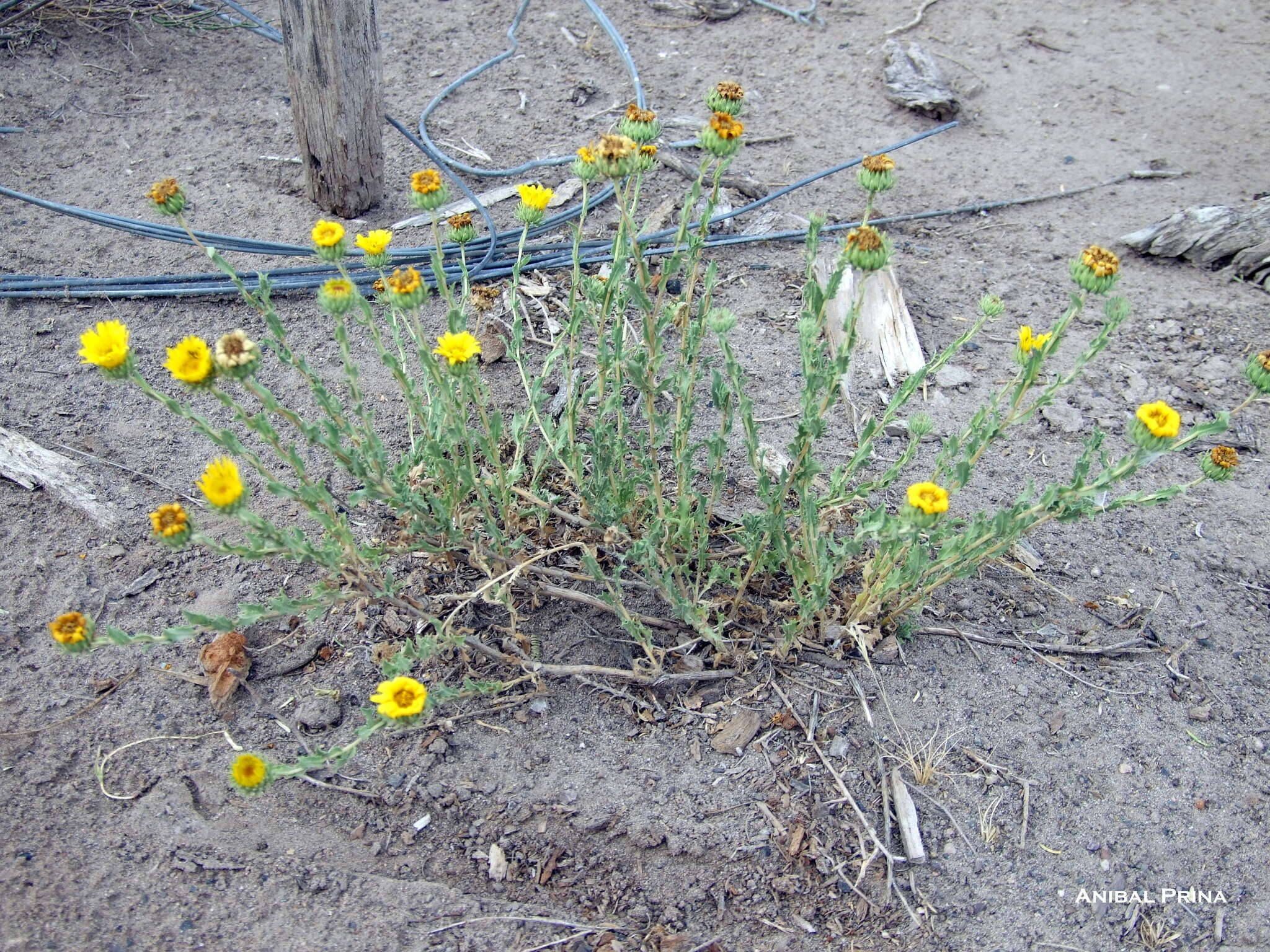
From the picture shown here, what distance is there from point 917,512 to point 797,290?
8.11 feet

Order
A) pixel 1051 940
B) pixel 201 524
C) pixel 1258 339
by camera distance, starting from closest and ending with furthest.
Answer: pixel 1051 940 < pixel 201 524 < pixel 1258 339

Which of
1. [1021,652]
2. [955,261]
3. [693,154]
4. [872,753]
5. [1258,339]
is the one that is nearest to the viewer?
[872,753]

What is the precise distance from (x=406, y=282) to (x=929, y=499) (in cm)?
140

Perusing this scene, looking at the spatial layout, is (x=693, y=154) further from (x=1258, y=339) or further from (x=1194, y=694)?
(x=1194, y=694)

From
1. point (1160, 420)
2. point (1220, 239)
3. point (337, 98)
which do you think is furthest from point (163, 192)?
point (1220, 239)

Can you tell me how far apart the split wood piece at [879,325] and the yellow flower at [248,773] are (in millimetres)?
2639

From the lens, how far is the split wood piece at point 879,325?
12.9ft

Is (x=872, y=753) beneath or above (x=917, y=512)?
beneath

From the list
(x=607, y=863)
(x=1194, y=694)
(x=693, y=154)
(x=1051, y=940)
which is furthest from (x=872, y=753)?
(x=693, y=154)

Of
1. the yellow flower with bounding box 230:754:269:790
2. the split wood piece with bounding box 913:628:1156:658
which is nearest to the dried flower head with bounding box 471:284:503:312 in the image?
the yellow flower with bounding box 230:754:269:790

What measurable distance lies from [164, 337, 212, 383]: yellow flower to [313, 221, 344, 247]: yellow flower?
507 millimetres

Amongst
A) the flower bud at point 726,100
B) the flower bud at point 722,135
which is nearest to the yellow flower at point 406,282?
the flower bud at point 722,135

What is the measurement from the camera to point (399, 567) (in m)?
3.05

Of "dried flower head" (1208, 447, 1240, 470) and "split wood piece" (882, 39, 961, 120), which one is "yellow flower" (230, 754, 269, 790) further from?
"split wood piece" (882, 39, 961, 120)
